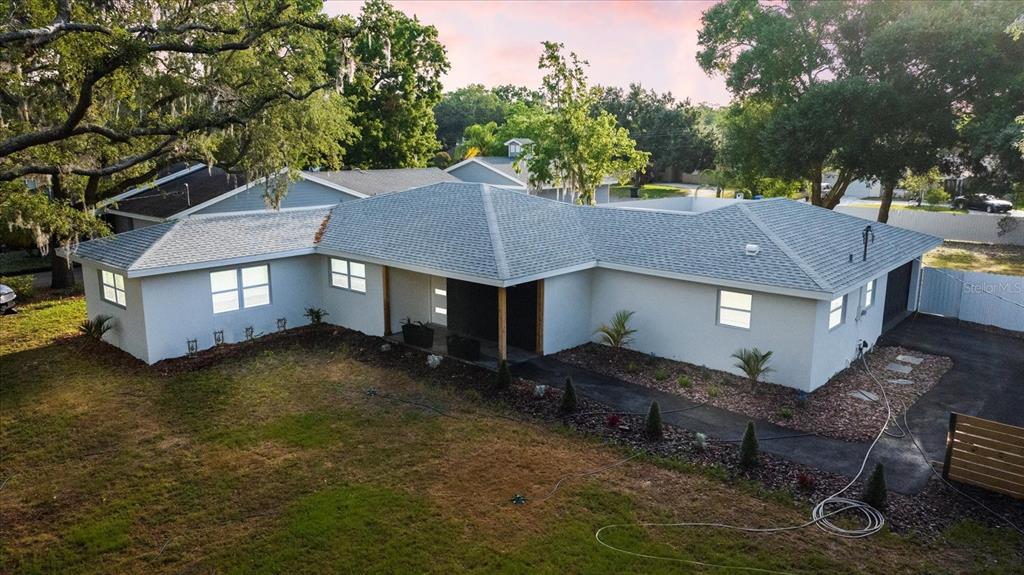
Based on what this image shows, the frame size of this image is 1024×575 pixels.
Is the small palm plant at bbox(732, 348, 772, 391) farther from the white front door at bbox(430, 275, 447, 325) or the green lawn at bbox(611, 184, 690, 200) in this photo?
the green lawn at bbox(611, 184, 690, 200)

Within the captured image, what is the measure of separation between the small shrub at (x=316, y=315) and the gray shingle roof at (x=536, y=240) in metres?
2.05

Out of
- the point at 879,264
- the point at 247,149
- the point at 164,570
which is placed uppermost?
the point at 247,149

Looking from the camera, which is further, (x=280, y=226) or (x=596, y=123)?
(x=596, y=123)

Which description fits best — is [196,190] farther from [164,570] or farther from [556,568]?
[556,568]

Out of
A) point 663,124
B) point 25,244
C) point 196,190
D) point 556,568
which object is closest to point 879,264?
point 556,568

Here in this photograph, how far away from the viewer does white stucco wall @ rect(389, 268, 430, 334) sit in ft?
63.7

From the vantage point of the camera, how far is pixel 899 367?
16.4m

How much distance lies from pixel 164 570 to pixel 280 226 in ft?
43.6

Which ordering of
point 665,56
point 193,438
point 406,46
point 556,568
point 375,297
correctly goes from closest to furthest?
point 556,568, point 193,438, point 375,297, point 665,56, point 406,46

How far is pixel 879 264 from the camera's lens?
55.9 feet

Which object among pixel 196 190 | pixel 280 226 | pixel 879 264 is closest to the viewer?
pixel 879 264

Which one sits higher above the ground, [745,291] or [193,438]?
[745,291]

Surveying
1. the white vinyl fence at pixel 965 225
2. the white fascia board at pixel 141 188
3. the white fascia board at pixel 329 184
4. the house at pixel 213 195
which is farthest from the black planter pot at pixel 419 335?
the white vinyl fence at pixel 965 225

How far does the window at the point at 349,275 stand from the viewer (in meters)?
19.4
